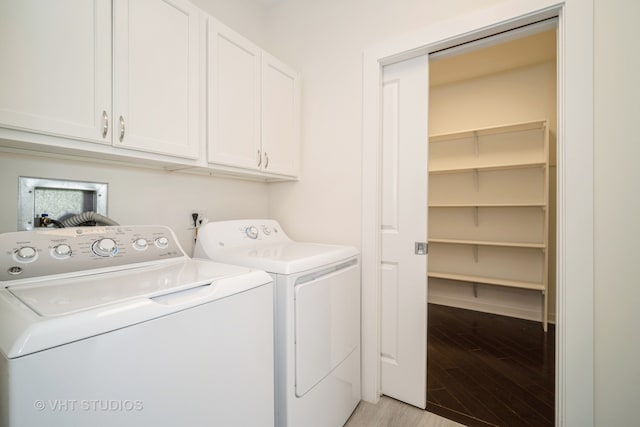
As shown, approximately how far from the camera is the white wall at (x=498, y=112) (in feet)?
10.0

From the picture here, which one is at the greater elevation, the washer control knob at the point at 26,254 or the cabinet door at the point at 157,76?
the cabinet door at the point at 157,76

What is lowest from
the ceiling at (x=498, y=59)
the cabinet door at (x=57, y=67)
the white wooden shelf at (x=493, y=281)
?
the white wooden shelf at (x=493, y=281)

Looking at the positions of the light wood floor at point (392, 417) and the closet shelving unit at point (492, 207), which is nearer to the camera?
the light wood floor at point (392, 417)

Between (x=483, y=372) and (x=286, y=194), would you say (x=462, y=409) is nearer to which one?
(x=483, y=372)

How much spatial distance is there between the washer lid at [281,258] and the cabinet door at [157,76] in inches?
21.6

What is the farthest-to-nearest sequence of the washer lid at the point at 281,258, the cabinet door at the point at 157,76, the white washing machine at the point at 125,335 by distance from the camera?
the washer lid at the point at 281,258 < the cabinet door at the point at 157,76 < the white washing machine at the point at 125,335

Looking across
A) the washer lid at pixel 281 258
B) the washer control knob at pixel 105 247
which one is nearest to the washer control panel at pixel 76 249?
the washer control knob at pixel 105 247

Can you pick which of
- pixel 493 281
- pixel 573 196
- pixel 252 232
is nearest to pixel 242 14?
pixel 252 232

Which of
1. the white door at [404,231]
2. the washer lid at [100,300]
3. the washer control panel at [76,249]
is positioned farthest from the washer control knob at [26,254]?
the white door at [404,231]

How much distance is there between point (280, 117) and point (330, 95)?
40cm

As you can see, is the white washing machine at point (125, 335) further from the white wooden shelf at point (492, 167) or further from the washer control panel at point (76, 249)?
the white wooden shelf at point (492, 167)

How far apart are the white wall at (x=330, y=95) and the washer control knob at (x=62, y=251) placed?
4.39 feet

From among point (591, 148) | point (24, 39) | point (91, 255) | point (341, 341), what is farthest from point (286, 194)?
point (591, 148)

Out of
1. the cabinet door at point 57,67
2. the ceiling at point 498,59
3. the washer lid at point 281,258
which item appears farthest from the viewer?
the ceiling at point 498,59
